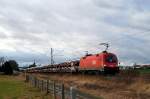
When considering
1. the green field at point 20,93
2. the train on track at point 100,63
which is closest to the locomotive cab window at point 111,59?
the train on track at point 100,63

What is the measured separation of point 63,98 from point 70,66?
2081 inches

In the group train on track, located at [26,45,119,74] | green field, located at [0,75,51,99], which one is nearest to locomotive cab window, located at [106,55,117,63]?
train on track, located at [26,45,119,74]

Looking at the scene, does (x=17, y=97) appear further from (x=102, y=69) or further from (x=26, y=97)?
(x=102, y=69)

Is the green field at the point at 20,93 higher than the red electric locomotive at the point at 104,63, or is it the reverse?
the red electric locomotive at the point at 104,63

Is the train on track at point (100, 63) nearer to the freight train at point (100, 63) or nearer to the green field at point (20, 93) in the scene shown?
the freight train at point (100, 63)

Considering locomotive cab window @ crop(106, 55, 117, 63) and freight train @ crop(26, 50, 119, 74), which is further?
locomotive cab window @ crop(106, 55, 117, 63)

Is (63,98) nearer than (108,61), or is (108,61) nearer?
(63,98)

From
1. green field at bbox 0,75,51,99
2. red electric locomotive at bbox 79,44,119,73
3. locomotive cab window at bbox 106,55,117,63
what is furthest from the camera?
locomotive cab window at bbox 106,55,117,63

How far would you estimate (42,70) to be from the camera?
109 metres

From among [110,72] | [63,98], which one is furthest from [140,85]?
[110,72]

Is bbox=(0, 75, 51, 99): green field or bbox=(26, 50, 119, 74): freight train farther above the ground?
bbox=(26, 50, 119, 74): freight train

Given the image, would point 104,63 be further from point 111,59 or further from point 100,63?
point 111,59

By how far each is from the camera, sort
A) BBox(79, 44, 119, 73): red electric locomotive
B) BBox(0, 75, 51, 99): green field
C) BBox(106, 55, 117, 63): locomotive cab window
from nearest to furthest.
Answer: BBox(0, 75, 51, 99): green field < BBox(79, 44, 119, 73): red electric locomotive < BBox(106, 55, 117, 63): locomotive cab window

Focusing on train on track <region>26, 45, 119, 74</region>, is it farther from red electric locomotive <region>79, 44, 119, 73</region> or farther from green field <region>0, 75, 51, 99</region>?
green field <region>0, 75, 51, 99</region>
